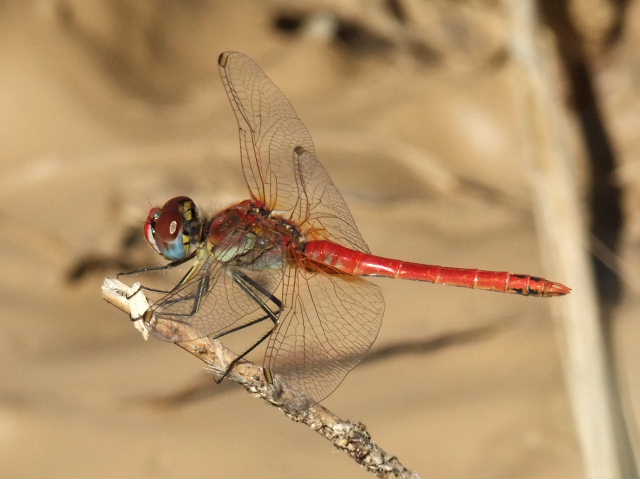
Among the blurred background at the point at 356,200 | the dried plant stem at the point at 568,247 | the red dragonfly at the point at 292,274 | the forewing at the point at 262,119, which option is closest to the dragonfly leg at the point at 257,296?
the red dragonfly at the point at 292,274

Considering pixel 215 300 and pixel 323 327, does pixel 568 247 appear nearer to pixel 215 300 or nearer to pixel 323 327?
pixel 323 327

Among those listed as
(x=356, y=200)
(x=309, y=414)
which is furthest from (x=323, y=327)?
(x=356, y=200)

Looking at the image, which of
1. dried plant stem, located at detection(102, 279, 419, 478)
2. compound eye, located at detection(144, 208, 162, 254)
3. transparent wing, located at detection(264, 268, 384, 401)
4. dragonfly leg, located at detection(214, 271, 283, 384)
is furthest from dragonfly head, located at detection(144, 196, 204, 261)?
dried plant stem, located at detection(102, 279, 419, 478)

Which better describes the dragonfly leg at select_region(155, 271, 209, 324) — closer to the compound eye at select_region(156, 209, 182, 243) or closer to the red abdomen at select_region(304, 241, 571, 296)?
the compound eye at select_region(156, 209, 182, 243)

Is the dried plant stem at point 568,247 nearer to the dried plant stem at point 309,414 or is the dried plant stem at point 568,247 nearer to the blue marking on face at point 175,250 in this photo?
the dried plant stem at point 309,414

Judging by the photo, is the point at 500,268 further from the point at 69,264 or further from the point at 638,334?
the point at 69,264

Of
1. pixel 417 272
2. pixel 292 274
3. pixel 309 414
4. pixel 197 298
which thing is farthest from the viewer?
pixel 417 272
